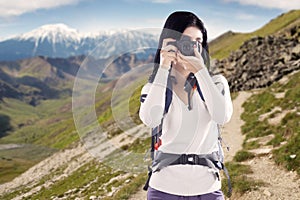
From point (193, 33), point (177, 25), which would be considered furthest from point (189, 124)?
point (177, 25)

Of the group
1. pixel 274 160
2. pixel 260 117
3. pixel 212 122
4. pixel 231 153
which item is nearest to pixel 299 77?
pixel 260 117

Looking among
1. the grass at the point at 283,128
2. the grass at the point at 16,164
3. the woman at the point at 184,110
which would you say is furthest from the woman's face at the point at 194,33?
the grass at the point at 16,164

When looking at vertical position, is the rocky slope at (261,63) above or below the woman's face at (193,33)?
below

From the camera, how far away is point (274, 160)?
14828 mm

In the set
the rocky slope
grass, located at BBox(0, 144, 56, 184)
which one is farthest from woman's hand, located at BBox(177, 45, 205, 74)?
grass, located at BBox(0, 144, 56, 184)

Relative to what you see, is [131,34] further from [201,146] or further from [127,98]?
[201,146]

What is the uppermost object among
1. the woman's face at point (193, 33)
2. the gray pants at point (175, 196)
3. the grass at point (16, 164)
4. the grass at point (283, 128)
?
the woman's face at point (193, 33)

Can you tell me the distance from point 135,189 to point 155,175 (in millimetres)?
11174

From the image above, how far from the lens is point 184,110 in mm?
3662

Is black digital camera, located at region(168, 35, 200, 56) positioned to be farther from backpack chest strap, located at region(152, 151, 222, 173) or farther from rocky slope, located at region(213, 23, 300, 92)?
rocky slope, located at region(213, 23, 300, 92)

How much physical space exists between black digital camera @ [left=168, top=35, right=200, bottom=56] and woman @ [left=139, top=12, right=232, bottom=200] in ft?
0.04

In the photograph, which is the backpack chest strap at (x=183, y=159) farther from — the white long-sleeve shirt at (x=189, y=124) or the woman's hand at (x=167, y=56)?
the woman's hand at (x=167, y=56)

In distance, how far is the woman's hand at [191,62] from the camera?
11.2 feet

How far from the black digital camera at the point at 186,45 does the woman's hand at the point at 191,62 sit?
41 millimetres
